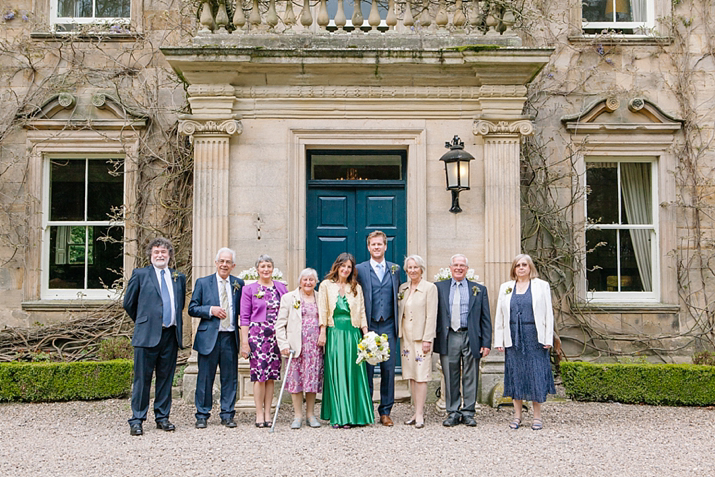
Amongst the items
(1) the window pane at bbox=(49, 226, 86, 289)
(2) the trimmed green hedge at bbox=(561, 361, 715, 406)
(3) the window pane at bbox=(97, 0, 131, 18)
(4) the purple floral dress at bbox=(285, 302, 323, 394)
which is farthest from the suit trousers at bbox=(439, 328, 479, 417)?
(3) the window pane at bbox=(97, 0, 131, 18)

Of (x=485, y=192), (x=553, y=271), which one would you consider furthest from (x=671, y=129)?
(x=485, y=192)

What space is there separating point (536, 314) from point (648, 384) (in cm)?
231

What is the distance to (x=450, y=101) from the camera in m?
8.43

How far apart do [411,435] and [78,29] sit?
7.29 meters

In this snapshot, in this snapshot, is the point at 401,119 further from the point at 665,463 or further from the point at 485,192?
the point at 665,463

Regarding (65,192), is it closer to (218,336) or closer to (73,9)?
(73,9)

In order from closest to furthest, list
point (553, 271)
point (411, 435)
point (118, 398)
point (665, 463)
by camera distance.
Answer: point (665, 463)
point (411, 435)
point (118, 398)
point (553, 271)

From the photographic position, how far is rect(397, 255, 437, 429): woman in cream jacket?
6738 mm

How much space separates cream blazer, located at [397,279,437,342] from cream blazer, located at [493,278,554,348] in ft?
1.92

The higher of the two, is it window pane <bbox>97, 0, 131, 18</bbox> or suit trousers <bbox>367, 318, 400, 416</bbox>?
window pane <bbox>97, 0, 131, 18</bbox>

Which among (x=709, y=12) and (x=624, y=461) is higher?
(x=709, y=12)

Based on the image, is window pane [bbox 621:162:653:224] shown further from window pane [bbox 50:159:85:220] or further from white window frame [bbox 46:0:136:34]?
window pane [bbox 50:159:85:220]

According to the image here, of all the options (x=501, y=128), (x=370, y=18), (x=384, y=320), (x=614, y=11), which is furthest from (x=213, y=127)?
(x=614, y=11)

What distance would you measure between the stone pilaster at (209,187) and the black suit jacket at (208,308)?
51.5 inches
